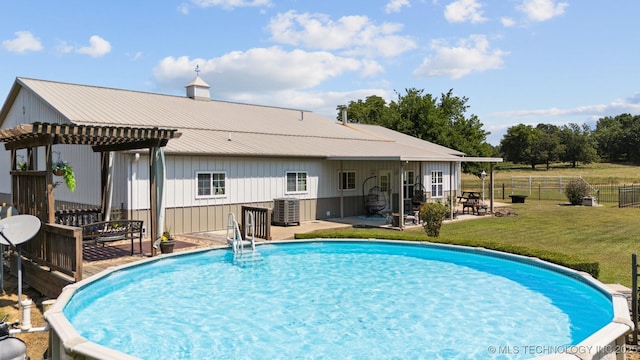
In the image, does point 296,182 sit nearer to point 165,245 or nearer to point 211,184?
point 211,184

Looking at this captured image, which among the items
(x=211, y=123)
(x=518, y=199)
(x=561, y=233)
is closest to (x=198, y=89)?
(x=211, y=123)

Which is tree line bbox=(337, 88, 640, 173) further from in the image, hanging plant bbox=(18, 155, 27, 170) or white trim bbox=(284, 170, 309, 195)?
hanging plant bbox=(18, 155, 27, 170)

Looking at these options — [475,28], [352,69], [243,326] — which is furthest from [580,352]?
[352,69]

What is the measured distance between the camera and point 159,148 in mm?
9352

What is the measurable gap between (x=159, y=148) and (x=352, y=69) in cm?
1294

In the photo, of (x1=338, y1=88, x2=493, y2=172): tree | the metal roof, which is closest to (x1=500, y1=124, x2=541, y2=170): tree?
(x1=338, y1=88, x2=493, y2=172): tree

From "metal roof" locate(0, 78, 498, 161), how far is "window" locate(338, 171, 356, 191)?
0.91 meters

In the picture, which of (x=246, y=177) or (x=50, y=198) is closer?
(x=50, y=198)

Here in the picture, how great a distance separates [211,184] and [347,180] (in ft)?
21.1

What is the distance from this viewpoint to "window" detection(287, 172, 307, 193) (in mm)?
16922

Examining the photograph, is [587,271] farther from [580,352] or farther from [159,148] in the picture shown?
[159,148]

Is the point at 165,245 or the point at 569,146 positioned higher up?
the point at 569,146

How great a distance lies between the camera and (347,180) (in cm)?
1892

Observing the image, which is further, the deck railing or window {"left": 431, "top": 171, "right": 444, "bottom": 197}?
window {"left": 431, "top": 171, "right": 444, "bottom": 197}
